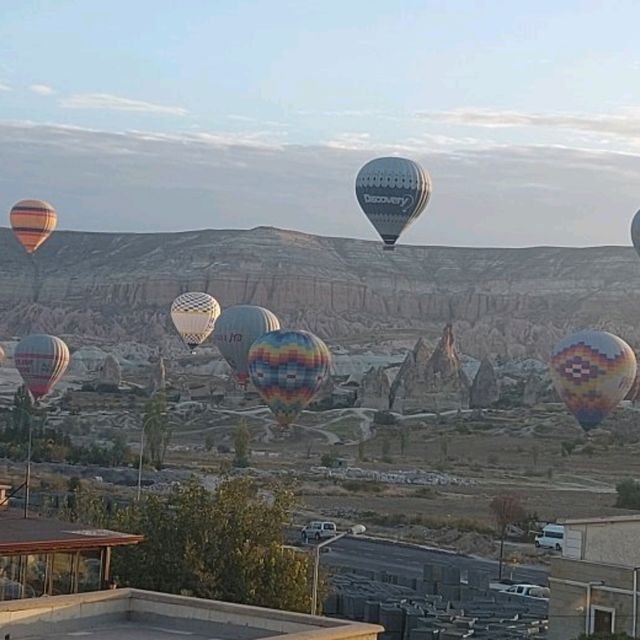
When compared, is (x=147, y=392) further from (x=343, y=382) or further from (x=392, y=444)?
(x=392, y=444)

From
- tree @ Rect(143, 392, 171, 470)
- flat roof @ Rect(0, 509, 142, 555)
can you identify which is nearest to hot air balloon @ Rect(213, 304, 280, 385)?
tree @ Rect(143, 392, 171, 470)

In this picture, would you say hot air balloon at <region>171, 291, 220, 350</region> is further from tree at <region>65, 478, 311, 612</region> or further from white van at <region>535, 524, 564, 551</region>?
tree at <region>65, 478, 311, 612</region>

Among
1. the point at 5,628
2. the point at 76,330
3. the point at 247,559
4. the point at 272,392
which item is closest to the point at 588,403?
the point at 272,392

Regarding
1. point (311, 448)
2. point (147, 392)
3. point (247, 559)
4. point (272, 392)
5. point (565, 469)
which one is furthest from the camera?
point (147, 392)

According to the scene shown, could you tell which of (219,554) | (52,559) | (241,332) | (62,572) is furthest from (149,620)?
(241,332)

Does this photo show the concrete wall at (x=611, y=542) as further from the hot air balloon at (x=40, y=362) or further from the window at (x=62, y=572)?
the hot air balloon at (x=40, y=362)
